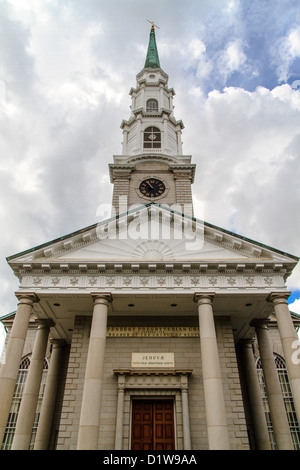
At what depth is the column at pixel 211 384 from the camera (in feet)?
43.6

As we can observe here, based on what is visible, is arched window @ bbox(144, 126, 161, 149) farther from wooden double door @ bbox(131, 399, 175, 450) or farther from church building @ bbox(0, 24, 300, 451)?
wooden double door @ bbox(131, 399, 175, 450)

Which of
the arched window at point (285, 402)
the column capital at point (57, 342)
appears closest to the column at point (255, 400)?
the arched window at point (285, 402)

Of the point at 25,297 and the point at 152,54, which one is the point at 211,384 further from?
the point at 152,54

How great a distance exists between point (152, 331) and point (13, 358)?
23.9 feet

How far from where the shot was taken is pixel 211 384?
560 inches

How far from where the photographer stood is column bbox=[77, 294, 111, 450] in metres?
13.2

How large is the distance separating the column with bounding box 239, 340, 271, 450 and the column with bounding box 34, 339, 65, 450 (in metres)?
11.9

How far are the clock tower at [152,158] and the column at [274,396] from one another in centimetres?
1255

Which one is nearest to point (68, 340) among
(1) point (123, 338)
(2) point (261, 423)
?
(1) point (123, 338)

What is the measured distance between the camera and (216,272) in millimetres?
17422

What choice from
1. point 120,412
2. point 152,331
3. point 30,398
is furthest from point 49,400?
point 152,331

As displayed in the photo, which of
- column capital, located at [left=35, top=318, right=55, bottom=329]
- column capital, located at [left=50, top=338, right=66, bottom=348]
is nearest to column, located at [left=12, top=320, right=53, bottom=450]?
column capital, located at [left=35, top=318, right=55, bottom=329]
